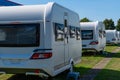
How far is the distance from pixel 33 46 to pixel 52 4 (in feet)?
4.93

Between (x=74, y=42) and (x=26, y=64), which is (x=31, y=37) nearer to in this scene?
(x=26, y=64)

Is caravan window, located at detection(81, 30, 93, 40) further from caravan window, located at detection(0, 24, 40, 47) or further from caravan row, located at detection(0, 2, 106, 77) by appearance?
caravan window, located at detection(0, 24, 40, 47)

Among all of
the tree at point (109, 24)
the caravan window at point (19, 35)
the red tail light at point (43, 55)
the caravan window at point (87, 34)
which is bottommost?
the red tail light at point (43, 55)

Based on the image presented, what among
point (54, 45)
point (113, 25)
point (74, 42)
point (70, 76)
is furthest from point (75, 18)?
point (113, 25)

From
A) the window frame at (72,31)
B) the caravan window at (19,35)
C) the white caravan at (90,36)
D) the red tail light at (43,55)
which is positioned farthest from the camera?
the white caravan at (90,36)

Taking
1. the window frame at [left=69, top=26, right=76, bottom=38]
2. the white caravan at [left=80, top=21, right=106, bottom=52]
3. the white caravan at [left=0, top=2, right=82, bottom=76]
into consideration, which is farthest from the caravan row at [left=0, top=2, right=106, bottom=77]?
the white caravan at [left=80, top=21, right=106, bottom=52]

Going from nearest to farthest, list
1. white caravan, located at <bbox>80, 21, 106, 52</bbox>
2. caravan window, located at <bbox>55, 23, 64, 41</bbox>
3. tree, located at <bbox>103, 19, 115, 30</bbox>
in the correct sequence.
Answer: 1. caravan window, located at <bbox>55, 23, 64, 41</bbox>
2. white caravan, located at <bbox>80, 21, 106, 52</bbox>
3. tree, located at <bbox>103, 19, 115, 30</bbox>

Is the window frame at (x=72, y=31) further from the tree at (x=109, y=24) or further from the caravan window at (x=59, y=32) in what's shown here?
the tree at (x=109, y=24)

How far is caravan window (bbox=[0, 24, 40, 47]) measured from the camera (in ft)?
34.9

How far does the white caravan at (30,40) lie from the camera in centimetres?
1046

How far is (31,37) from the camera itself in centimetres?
1067

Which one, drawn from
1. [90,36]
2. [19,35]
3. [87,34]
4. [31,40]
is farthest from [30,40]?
[90,36]

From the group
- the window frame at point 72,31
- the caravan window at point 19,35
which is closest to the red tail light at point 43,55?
the caravan window at point 19,35

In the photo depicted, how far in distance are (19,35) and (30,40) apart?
1.36 ft
